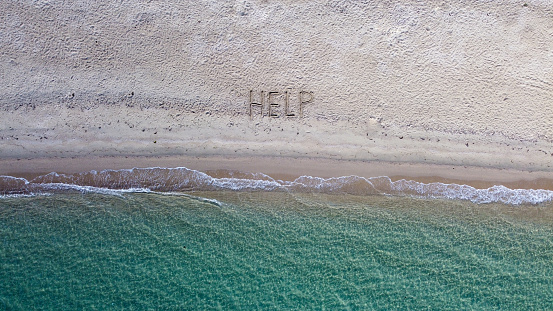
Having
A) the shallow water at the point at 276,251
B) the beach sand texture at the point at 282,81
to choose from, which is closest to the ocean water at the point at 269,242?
the shallow water at the point at 276,251

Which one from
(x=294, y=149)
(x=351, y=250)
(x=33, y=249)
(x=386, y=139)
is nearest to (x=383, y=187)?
(x=386, y=139)

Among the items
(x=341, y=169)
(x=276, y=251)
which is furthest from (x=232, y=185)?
(x=341, y=169)

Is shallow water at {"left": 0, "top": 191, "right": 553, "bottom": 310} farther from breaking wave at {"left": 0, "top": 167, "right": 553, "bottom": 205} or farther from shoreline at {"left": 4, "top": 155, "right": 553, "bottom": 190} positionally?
shoreline at {"left": 4, "top": 155, "right": 553, "bottom": 190}

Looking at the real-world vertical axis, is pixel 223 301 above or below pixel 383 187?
below

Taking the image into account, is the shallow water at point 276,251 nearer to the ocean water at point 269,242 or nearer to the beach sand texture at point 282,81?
the ocean water at point 269,242

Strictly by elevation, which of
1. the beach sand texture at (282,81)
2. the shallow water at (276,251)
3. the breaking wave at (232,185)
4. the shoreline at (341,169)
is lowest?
the shallow water at (276,251)

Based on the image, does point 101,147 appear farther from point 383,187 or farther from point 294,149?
point 383,187
